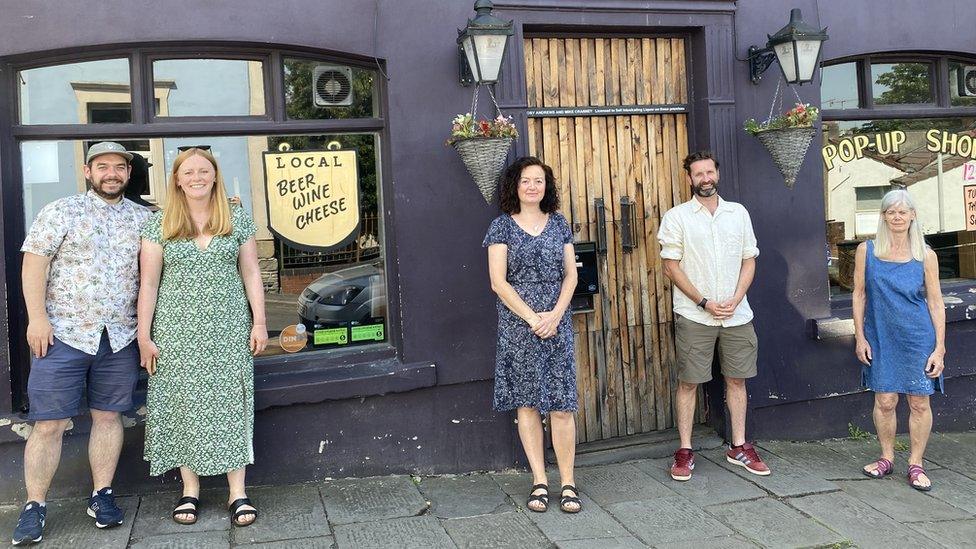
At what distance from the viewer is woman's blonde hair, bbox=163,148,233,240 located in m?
4.21

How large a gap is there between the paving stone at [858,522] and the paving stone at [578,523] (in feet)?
3.56

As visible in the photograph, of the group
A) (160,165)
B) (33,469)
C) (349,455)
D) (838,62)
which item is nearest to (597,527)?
(349,455)

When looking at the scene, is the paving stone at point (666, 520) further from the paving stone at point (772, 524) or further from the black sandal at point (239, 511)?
the black sandal at point (239, 511)

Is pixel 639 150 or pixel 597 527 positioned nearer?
pixel 597 527

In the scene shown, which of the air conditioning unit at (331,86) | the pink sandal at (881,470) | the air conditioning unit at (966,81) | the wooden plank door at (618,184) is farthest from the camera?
the air conditioning unit at (966,81)

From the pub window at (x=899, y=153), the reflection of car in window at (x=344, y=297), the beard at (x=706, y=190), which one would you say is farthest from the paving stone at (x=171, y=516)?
the pub window at (x=899, y=153)

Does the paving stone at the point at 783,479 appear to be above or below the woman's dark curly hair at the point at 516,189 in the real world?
below

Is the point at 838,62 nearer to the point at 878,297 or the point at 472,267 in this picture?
the point at 878,297

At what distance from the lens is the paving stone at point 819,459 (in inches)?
204

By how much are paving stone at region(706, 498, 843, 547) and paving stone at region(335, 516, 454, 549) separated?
4.90 feet

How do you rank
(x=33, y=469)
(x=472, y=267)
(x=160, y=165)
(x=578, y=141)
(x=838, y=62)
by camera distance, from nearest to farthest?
1. (x=33, y=469)
2. (x=160, y=165)
3. (x=472, y=267)
4. (x=578, y=141)
5. (x=838, y=62)

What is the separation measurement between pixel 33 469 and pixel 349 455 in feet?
5.48

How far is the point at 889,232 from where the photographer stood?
491 centimetres

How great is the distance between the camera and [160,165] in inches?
187
